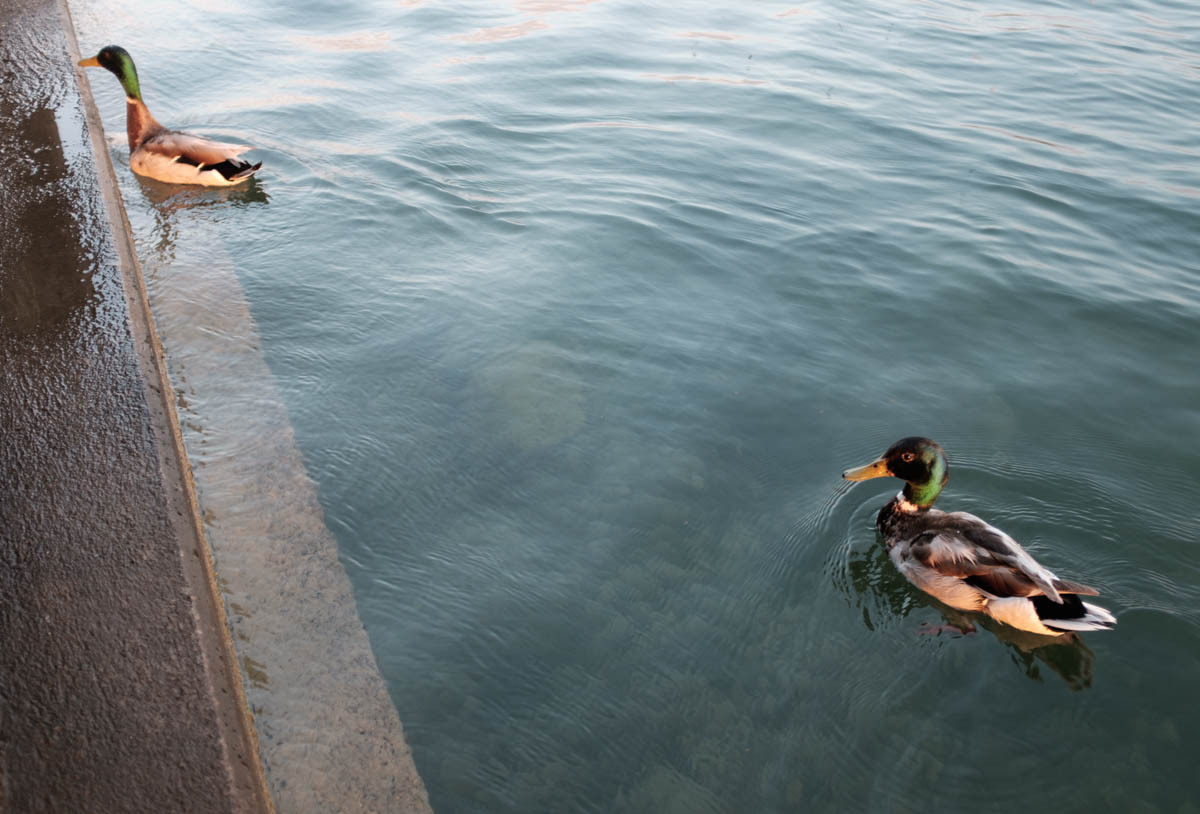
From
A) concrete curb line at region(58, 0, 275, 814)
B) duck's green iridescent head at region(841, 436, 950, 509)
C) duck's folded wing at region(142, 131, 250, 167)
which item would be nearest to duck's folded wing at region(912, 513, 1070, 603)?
duck's green iridescent head at region(841, 436, 950, 509)

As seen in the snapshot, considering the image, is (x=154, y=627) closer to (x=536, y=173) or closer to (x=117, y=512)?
(x=117, y=512)

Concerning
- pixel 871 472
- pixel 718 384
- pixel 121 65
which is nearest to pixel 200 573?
pixel 871 472

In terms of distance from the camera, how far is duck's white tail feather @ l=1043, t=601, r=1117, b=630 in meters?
3.75

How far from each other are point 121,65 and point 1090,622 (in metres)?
8.34

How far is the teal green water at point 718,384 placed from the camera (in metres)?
3.55

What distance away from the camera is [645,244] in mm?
7277

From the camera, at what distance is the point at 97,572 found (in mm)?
3039

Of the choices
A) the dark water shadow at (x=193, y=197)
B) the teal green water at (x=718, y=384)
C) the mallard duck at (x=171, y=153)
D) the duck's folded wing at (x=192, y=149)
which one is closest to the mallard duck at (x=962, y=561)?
the teal green water at (x=718, y=384)

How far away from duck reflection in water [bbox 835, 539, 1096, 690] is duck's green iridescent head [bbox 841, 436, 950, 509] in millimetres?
351

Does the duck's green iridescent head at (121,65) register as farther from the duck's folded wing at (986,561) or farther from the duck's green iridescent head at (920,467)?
the duck's folded wing at (986,561)

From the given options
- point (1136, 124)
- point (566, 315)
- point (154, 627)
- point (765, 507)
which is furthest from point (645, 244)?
point (1136, 124)

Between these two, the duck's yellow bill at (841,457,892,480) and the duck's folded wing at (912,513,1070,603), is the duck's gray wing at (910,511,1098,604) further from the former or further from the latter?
the duck's yellow bill at (841,457,892,480)

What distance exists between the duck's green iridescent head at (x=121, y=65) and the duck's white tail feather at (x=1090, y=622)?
800cm

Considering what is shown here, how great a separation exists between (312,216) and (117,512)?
454 cm
